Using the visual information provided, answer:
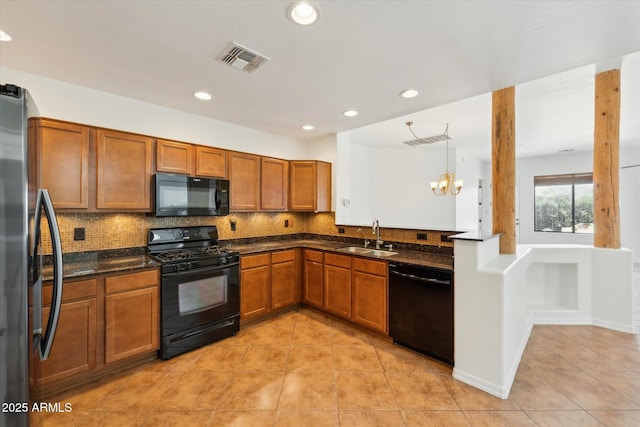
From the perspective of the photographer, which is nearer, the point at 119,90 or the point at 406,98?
the point at 119,90

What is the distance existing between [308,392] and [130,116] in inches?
127

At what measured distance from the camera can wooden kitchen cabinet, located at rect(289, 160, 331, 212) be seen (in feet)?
13.6

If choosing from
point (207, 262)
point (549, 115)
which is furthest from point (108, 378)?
point (549, 115)

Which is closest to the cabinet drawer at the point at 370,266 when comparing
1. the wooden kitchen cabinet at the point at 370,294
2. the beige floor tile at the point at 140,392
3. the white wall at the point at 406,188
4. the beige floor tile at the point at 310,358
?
the wooden kitchen cabinet at the point at 370,294

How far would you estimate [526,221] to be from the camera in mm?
7766

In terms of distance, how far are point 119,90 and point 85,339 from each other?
230 centimetres

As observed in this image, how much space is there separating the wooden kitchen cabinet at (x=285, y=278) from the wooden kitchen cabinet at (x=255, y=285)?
8cm

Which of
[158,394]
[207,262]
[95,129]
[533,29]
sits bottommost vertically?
[158,394]

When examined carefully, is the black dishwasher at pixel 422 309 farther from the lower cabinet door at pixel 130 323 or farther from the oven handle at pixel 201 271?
the lower cabinet door at pixel 130 323

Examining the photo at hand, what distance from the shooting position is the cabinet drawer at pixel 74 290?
6.61 ft

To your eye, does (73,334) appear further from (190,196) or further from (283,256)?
(283,256)

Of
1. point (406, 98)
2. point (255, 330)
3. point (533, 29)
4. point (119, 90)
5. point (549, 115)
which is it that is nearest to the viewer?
point (533, 29)

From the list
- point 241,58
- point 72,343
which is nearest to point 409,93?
point 241,58

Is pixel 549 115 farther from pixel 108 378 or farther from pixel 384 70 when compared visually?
pixel 108 378
